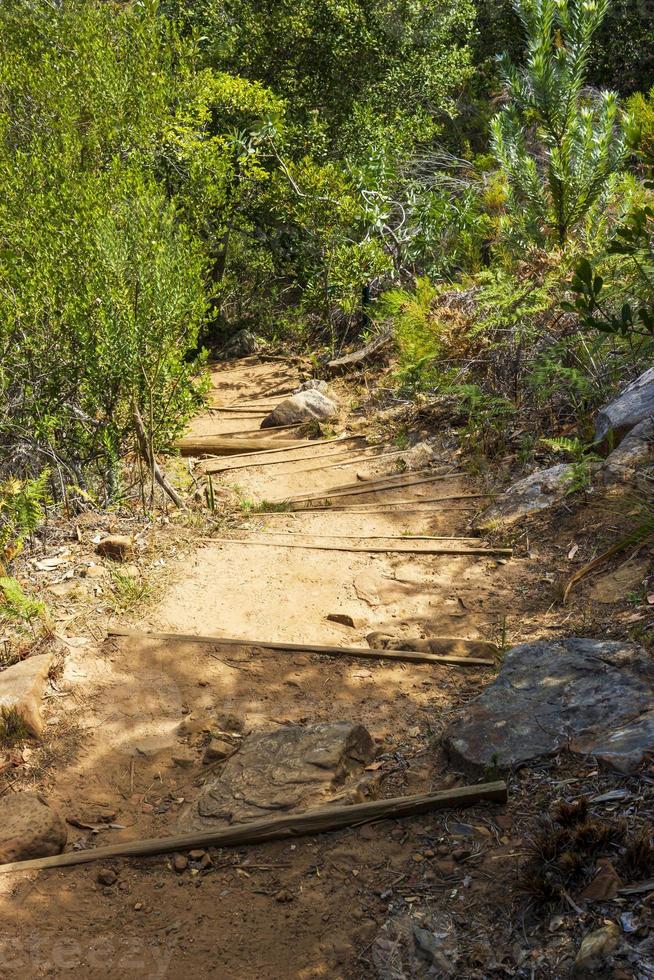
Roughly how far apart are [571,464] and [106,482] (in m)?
3.52

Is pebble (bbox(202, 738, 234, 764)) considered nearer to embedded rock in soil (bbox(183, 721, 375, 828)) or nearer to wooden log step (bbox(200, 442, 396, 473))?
embedded rock in soil (bbox(183, 721, 375, 828))

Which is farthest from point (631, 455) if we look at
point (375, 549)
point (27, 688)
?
point (27, 688)

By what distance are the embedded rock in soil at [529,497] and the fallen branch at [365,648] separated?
1.48 meters

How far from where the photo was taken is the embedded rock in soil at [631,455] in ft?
16.6

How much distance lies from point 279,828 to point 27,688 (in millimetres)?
1605

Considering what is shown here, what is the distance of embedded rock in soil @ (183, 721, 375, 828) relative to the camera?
3.16m

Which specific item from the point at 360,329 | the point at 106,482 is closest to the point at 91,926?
the point at 106,482

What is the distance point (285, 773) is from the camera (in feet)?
10.8

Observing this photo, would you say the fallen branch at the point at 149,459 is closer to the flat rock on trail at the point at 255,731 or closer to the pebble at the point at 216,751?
the flat rock on trail at the point at 255,731

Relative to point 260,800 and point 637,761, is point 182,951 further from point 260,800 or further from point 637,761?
point 637,761

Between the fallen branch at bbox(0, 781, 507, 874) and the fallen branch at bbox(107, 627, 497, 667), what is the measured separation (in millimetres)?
1267

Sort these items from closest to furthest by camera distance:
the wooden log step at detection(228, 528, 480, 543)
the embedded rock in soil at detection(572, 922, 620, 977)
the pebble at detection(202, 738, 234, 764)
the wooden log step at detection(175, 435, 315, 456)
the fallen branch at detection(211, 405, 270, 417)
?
the embedded rock in soil at detection(572, 922, 620, 977) → the pebble at detection(202, 738, 234, 764) → the wooden log step at detection(228, 528, 480, 543) → the wooden log step at detection(175, 435, 315, 456) → the fallen branch at detection(211, 405, 270, 417)

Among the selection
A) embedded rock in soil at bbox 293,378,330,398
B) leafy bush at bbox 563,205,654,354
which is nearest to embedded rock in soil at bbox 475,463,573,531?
leafy bush at bbox 563,205,654,354

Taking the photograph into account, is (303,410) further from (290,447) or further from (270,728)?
(270,728)
